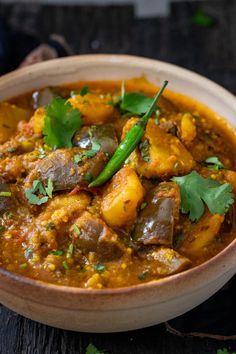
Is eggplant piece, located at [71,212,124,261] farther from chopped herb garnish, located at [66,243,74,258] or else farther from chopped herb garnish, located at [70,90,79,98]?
chopped herb garnish, located at [70,90,79,98]

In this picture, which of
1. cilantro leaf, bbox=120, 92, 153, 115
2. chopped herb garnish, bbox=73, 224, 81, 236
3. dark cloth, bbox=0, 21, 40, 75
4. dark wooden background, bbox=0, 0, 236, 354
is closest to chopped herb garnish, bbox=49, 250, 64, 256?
chopped herb garnish, bbox=73, 224, 81, 236

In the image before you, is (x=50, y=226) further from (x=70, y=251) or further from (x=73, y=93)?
(x=73, y=93)

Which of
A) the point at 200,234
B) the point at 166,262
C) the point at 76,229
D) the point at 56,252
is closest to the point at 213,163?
the point at 200,234

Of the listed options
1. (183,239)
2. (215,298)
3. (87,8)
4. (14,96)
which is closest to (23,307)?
(183,239)

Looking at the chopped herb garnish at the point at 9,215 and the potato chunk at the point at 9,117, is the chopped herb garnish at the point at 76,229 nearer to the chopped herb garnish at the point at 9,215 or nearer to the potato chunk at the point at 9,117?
the chopped herb garnish at the point at 9,215

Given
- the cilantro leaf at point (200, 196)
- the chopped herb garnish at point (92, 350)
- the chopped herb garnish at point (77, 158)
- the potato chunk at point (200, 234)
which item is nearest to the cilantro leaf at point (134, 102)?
the chopped herb garnish at point (77, 158)

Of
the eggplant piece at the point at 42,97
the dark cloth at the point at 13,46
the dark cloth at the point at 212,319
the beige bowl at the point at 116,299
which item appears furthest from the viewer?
the dark cloth at the point at 13,46
